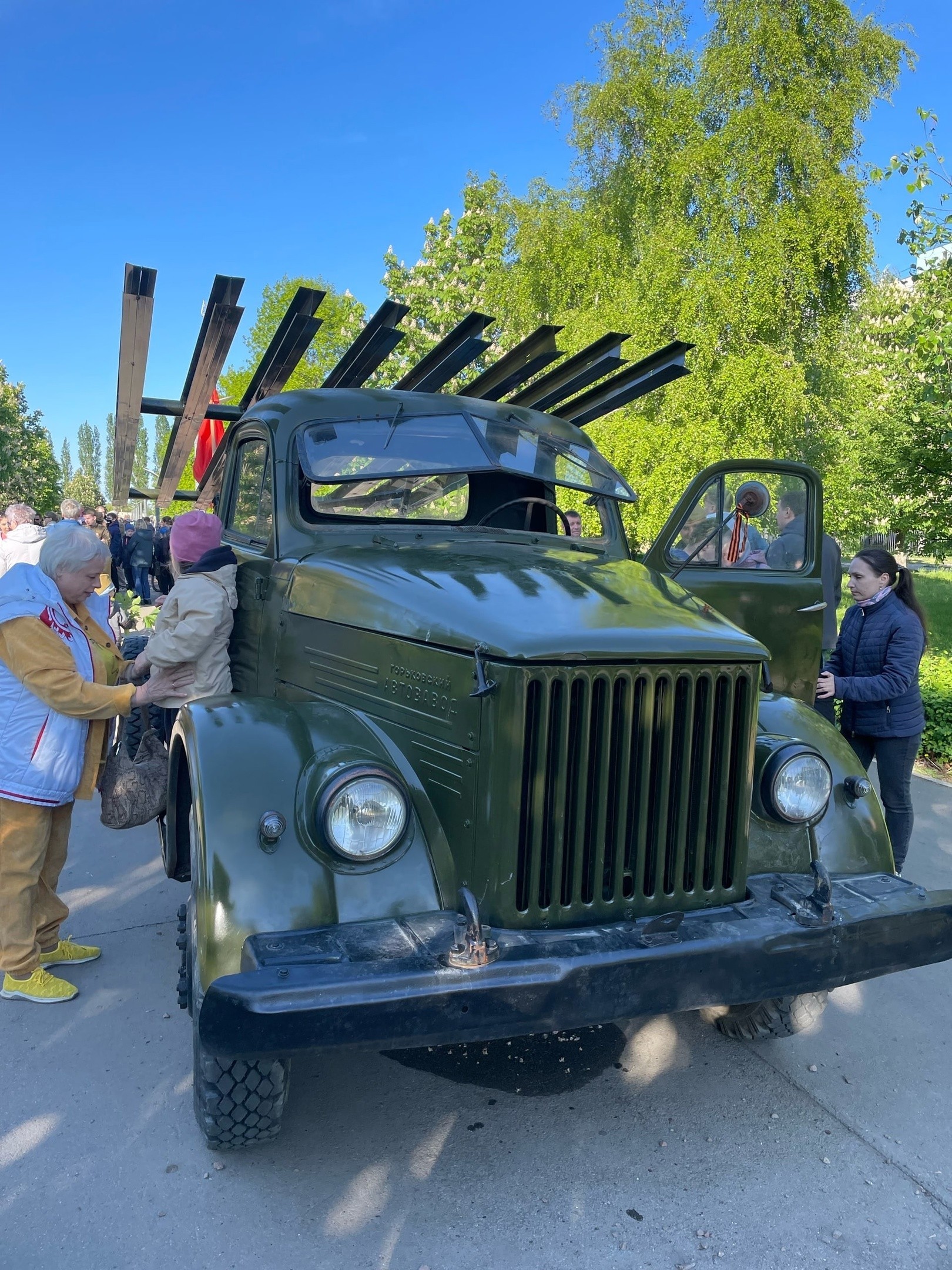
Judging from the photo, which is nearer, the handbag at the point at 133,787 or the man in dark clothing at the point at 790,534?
the handbag at the point at 133,787

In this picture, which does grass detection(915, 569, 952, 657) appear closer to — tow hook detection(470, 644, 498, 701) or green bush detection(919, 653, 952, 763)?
green bush detection(919, 653, 952, 763)

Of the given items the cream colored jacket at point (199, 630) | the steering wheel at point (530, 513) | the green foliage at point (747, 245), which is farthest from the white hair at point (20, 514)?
the green foliage at point (747, 245)

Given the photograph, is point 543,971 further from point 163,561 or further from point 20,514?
point 163,561

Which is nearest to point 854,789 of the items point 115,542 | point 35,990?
point 35,990

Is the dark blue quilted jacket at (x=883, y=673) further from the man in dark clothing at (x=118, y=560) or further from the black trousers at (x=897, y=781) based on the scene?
the man in dark clothing at (x=118, y=560)

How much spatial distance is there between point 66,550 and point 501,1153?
2615 mm

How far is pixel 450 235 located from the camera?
22469 mm

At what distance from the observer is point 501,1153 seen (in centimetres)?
280

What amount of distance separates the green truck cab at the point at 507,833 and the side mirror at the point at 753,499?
1.40m

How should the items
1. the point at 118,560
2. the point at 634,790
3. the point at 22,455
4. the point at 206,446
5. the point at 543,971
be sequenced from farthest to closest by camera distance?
the point at 22,455 → the point at 118,560 → the point at 206,446 → the point at 634,790 → the point at 543,971

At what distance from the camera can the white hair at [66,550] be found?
3605mm

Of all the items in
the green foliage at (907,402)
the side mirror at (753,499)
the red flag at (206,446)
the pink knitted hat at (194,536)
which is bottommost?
the pink knitted hat at (194,536)

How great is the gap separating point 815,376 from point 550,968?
15.5m

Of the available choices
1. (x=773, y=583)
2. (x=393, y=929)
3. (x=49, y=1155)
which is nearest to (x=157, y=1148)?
(x=49, y=1155)
